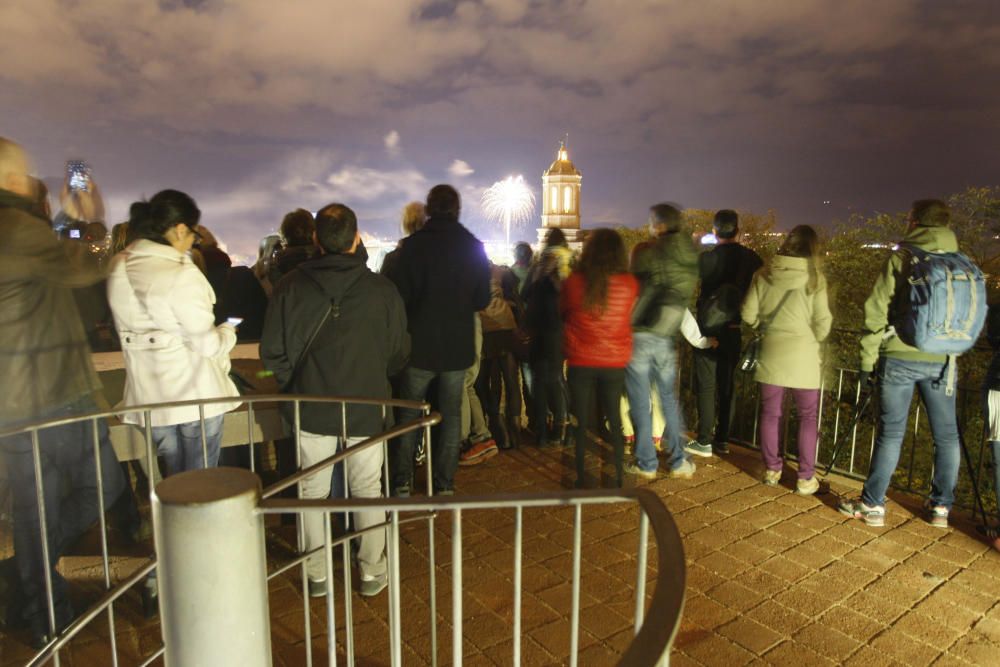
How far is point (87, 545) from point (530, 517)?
2.85 meters

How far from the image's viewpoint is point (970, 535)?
15.6 ft

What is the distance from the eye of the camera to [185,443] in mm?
3844

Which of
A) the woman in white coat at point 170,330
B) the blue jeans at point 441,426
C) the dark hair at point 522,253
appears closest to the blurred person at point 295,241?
the blue jeans at point 441,426

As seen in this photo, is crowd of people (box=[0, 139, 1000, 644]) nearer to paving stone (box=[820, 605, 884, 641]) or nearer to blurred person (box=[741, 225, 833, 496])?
blurred person (box=[741, 225, 833, 496])

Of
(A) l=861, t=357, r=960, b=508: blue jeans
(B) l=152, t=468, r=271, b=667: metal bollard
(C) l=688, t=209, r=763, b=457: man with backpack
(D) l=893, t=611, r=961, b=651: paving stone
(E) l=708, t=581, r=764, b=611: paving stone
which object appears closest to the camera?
(B) l=152, t=468, r=271, b=667: metal bollard

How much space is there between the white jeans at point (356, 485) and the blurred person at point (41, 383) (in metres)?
1.04

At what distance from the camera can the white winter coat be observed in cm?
349

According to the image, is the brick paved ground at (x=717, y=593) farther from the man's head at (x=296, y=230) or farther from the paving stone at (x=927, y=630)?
the man's head at (x=296, y=230)

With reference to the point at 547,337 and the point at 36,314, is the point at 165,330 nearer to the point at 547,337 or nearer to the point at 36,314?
the point at 36,314

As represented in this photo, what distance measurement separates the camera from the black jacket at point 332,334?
382 cm

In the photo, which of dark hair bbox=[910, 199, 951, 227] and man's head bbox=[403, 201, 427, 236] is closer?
dark hair bbox=[910, 199, 951, 227]

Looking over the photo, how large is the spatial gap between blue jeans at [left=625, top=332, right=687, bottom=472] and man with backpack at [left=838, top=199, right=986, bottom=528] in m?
1.35

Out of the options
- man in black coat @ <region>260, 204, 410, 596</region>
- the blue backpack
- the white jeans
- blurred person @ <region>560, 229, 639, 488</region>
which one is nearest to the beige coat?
the blue backpack

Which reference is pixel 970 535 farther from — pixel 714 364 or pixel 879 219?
pixel 879 219
